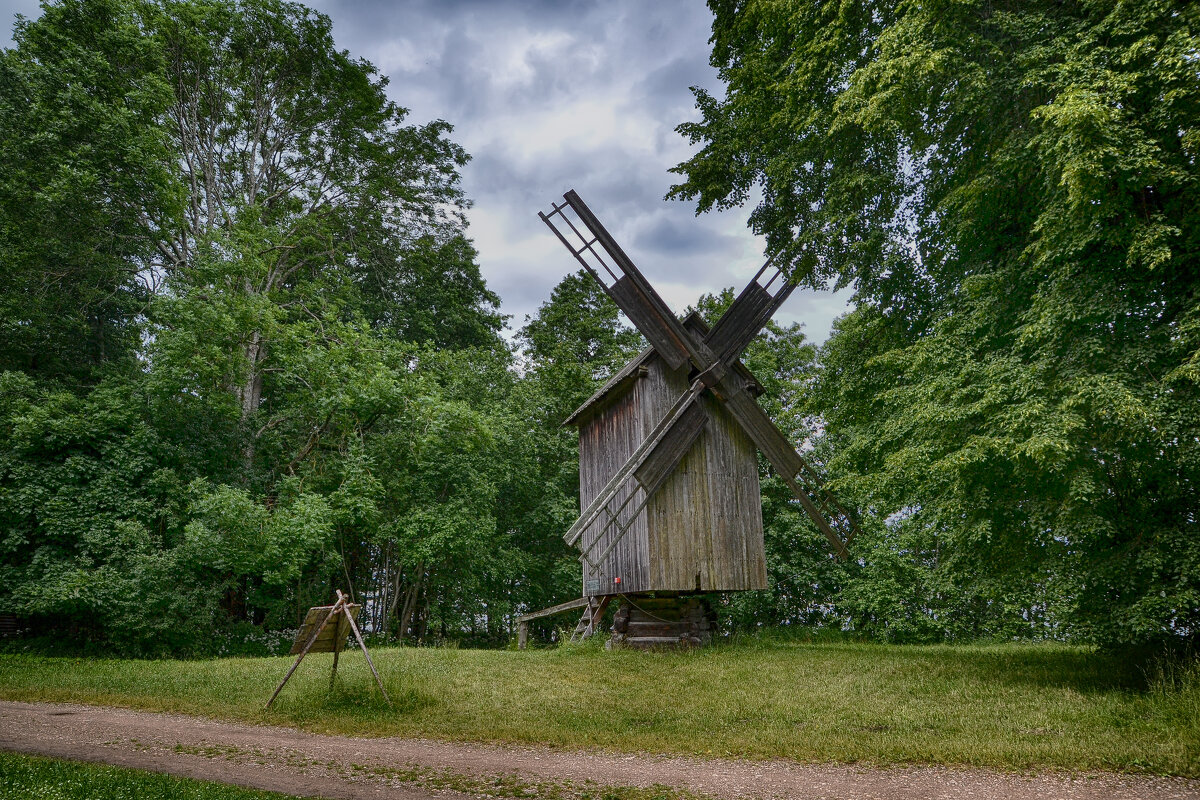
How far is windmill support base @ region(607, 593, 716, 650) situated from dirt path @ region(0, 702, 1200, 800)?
898 cm

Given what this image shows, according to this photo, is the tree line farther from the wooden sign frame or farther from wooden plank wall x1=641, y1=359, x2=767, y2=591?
the wooden sign frame

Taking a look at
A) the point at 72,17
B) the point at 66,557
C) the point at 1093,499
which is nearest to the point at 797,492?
the point at 1093,499

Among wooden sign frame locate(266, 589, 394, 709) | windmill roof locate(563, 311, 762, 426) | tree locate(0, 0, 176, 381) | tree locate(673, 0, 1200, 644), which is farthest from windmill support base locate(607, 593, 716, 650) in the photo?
tree locate(0, 0, 176, 381)

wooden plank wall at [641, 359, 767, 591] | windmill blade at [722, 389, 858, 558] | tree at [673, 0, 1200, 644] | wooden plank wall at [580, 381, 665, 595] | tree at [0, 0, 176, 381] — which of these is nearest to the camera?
tree at [673, 0, 1200, 644]

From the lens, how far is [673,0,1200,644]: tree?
27.5 feet

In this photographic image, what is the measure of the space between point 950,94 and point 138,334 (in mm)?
23261

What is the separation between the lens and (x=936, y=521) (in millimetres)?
10727

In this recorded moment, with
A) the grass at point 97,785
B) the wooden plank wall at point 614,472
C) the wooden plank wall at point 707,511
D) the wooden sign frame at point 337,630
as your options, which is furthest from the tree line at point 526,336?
the grass at point 97,785

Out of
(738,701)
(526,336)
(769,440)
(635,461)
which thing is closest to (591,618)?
(635,461)

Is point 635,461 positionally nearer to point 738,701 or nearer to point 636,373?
point 636,373

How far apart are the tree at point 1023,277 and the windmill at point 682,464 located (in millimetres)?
2805

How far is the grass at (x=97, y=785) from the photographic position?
17.9ft

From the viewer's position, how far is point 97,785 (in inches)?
228

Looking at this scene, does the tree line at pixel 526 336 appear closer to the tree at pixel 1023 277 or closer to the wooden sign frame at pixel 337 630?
the tree at pixel 1023 277
